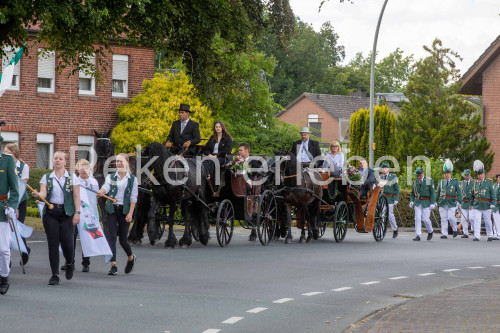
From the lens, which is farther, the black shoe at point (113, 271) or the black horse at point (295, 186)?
the black horse at point (295, 186)

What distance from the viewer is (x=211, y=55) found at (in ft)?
79.8

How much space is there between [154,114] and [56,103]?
3867 mm

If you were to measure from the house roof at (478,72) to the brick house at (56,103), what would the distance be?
1730 cm

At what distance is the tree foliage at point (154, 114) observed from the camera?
3628 cm

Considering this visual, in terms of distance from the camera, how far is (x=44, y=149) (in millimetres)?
36250

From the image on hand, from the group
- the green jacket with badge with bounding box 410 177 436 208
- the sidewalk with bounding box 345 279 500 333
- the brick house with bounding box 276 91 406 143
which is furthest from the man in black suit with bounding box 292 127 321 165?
the brick house with bounding box 276 91 406 143

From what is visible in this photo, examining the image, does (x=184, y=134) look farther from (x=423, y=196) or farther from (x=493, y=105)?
(x=493, y=105)

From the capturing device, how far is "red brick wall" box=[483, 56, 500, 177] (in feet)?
149

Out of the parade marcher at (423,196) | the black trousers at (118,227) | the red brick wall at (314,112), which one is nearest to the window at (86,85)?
the parade marcher at (423,196)

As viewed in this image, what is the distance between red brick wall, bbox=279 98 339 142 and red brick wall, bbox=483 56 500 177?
126ft

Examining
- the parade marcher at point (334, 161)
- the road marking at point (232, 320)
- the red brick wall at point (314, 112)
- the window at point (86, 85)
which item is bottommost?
the road marking at point (232, 320)

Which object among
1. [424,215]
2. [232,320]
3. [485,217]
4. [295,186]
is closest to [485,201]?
[485,217]

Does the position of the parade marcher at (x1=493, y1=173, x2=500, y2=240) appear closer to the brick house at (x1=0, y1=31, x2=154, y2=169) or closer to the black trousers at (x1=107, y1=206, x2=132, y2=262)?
the brick house at (x1=0, y1=31, x2=154, y2=169)

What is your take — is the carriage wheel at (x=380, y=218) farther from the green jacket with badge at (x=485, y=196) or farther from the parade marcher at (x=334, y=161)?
the green jacket with badge at (x=485, y=196)
